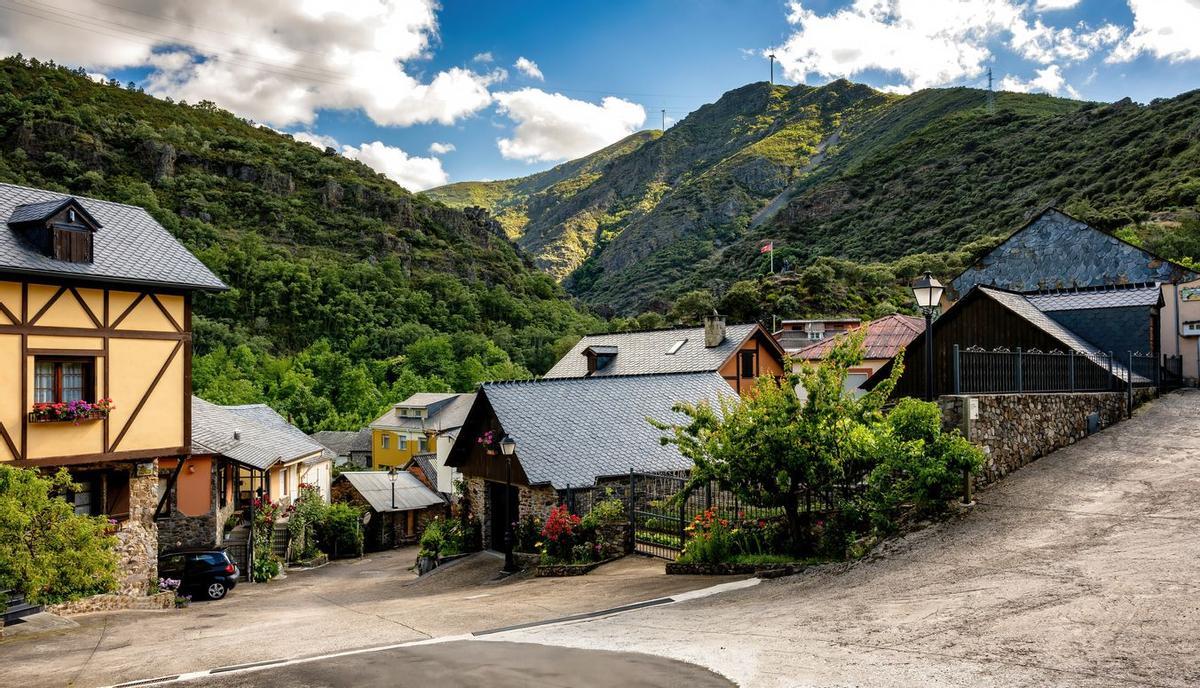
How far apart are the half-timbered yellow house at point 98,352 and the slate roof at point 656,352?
20.5 m

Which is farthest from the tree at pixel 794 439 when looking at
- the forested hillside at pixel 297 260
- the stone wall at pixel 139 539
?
the forested hillside at pixel 297 260

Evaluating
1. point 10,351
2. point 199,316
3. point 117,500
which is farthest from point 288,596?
point 199,316

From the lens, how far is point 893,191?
3922 inches

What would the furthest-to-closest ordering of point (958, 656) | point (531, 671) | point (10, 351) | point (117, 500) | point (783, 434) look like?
point (117, 500) → point (10, 351) → point (783, 434) → point (531, 671) → point (958, 656)

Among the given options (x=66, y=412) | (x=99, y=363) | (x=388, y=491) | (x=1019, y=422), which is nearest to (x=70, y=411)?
(x=66, y=412)

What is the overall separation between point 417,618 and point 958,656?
8527mm

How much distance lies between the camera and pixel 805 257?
3681 inches

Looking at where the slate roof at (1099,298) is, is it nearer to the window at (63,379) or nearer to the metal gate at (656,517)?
the metal gate at (656,517)

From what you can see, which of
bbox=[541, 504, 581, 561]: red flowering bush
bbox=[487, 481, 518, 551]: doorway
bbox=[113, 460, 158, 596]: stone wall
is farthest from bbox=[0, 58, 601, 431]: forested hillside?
bbox=[541, 504, 581, 561]: red flowering bush

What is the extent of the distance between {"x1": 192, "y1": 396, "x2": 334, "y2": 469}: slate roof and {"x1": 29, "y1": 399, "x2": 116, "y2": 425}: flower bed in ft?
28.2

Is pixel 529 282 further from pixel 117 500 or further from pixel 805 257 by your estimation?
pixel 117 500

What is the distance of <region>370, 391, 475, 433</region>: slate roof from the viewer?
4931 cm

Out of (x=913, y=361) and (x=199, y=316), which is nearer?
(x=913, y=361)

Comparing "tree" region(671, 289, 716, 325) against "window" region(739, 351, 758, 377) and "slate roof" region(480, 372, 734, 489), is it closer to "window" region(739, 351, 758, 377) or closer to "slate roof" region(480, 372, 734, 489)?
"window" region(739, 351, 758, 377)
